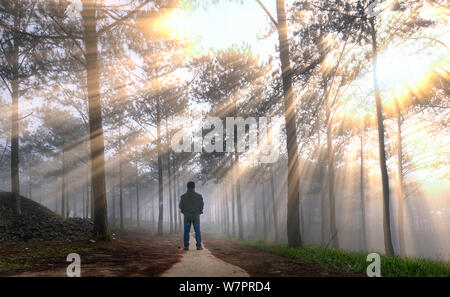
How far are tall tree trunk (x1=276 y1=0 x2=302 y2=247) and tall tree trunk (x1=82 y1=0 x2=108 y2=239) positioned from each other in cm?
608

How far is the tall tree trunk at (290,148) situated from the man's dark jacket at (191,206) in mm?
3243

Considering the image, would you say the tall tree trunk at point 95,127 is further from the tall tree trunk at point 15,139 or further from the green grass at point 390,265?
the tall tree trunk at point 15,139

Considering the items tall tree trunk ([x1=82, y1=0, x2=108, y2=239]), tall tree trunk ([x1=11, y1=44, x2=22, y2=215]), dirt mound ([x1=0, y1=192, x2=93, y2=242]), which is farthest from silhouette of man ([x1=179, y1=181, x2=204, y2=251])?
tall tree trunk ([x1=11, y1=44, x2=22, y2=215])

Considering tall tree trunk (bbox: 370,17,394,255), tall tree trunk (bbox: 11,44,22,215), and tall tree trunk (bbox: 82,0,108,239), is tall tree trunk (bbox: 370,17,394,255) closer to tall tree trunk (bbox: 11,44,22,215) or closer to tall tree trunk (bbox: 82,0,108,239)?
tall tree trunk (bbox: 82,0,108,239)

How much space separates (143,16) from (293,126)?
6547 millimetres

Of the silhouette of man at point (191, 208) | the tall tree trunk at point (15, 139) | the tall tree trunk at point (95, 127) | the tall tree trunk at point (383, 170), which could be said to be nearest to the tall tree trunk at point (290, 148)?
the silhouette of man at point (191, 208)

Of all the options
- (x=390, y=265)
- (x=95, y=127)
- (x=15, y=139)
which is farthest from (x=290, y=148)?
(x=15, y=139)

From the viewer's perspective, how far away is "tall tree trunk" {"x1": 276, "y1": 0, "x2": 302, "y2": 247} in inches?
367

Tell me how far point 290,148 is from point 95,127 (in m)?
6.59

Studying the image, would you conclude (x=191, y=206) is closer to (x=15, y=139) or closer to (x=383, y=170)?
(x=383, y=170)

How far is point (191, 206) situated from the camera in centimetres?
838

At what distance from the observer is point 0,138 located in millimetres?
21891

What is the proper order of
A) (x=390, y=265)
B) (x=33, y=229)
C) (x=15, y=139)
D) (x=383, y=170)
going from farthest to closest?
(x=15, y=139), (x=383, y=170), (x=33, y=229), (x=390, y=265)
